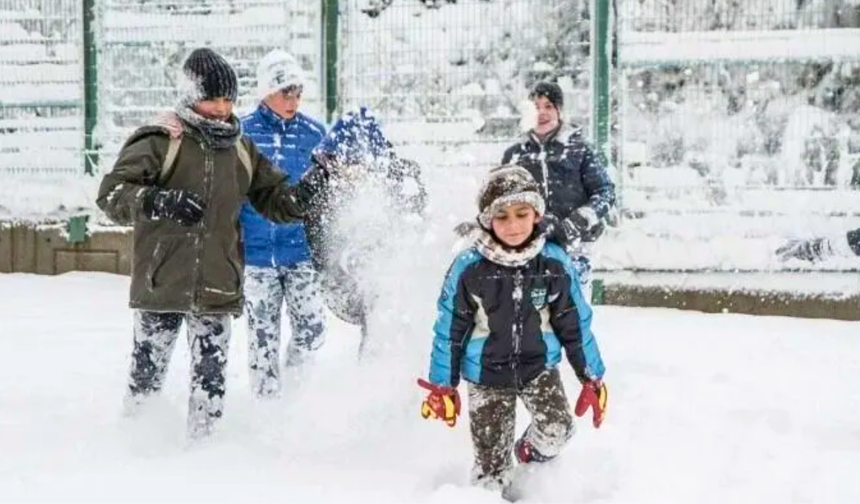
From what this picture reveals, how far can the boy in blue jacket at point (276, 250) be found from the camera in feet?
16.7

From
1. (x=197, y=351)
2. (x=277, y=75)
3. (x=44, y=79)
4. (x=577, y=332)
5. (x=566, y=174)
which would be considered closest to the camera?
(x=577, y=332)

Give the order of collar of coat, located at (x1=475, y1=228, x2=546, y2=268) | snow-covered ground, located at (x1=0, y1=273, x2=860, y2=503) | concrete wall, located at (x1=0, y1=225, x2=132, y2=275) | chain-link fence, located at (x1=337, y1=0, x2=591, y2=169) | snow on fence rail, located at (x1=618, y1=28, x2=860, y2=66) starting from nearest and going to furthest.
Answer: collar of coat, located at (x1=475, y1=228, x2=546, y2=268), snow-covered ground, located at (x1=0, y1=273, x2=860, y2=503), snow on fence rail, located at (x1=618, y1=28, x2=860, y2=66), chain-link fence, located at (x1=337, y1=0, x2=591, y2=169), concrete wall, located at (x1=0, y1=225, x2=132, y2=275)

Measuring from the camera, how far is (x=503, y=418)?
3994 millimetres

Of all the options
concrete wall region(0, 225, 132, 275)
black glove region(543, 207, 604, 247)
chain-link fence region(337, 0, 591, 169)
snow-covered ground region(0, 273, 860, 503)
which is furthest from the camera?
concrete wall region(0, 225, 132, 275)

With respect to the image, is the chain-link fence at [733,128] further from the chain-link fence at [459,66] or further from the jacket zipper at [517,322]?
the jacket zipper at [517,322]

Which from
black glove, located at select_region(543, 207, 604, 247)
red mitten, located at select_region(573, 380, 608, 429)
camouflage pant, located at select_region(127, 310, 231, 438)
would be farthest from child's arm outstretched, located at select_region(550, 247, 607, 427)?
camouflage pant, located at select_region(127, 310, 231, 438)

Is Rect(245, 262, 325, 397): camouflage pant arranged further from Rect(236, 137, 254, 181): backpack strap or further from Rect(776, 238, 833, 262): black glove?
Rect(776, 238, 833, 262): black glove

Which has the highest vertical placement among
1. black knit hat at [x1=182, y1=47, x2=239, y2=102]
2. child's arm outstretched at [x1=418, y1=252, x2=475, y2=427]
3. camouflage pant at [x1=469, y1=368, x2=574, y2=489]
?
black knit hat at [x1=182, y1=47, x2=239, y2=102]

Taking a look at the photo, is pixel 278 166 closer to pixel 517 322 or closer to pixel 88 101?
pixel 517 322

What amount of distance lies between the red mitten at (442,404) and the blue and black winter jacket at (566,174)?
2.15 m

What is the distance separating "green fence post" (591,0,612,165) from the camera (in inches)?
335

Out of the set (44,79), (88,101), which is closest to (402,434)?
(88,101)

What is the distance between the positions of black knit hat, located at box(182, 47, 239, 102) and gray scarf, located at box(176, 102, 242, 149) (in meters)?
0.07

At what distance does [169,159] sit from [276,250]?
3.00 ft
